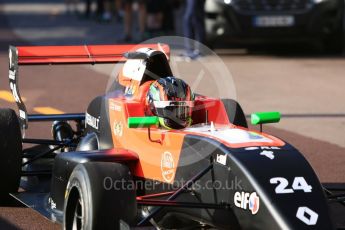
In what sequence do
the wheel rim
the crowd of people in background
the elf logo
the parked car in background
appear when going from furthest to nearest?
the parked car in background
the crowd of people in background
the wheel rim
the elf logo

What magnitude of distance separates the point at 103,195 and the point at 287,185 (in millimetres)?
1167

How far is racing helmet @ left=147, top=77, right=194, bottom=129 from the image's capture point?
24.6ft

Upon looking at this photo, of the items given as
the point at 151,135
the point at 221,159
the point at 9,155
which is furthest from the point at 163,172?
the point at 9,155

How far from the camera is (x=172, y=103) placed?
24.7ft

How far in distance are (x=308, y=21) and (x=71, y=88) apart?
15.1 feet

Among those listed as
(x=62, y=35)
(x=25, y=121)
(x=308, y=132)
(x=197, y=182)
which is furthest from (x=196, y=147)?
(x=62, y=35)

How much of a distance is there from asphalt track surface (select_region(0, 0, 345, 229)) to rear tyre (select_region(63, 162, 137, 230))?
1.21m

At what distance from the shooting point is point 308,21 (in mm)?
17750

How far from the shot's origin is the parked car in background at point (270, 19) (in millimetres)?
17719

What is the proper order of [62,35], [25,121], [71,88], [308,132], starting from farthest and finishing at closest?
[62,35] < [71,88] < [308,132] < [25,121]

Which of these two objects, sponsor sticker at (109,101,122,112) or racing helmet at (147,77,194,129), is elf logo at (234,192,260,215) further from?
sponsor sticker at (109,101,122,112)

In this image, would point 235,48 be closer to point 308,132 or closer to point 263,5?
point 263,5

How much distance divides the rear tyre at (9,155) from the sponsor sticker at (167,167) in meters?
1.70

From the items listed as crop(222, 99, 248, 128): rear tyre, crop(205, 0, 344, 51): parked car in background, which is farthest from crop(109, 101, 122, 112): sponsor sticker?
crop(205, 0, 344, 51): parked car in background
